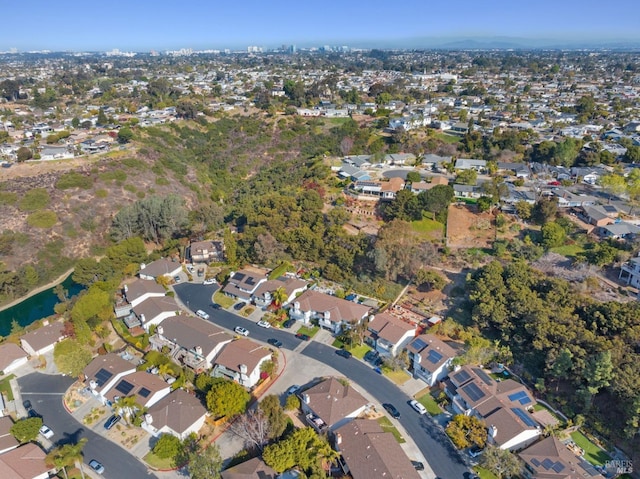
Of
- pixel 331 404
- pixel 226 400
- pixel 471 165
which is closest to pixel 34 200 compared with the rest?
pixel 226 400

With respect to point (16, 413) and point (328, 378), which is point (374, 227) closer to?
point (328, 378)

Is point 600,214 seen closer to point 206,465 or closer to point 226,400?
point 226,400

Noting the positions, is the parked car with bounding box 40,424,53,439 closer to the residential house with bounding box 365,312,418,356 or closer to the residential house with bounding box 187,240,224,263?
the residential house with bounding box 365,312,418,356

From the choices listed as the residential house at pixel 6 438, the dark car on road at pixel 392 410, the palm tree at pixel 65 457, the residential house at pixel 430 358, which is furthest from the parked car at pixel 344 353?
the residential house at pixel 6 438

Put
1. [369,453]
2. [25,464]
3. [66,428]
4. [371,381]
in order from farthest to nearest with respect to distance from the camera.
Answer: [371,381], [66,428], [25,464], [369,453]

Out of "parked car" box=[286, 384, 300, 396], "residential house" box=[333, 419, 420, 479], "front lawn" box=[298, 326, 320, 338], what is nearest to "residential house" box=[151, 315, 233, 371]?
"front lawn" box=[298, 326, 320, 338]

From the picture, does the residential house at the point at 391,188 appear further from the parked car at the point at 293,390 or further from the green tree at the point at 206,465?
the green tree at the point at 206,465

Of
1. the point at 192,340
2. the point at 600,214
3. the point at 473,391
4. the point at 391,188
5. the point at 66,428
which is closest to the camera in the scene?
the point at 66,428
